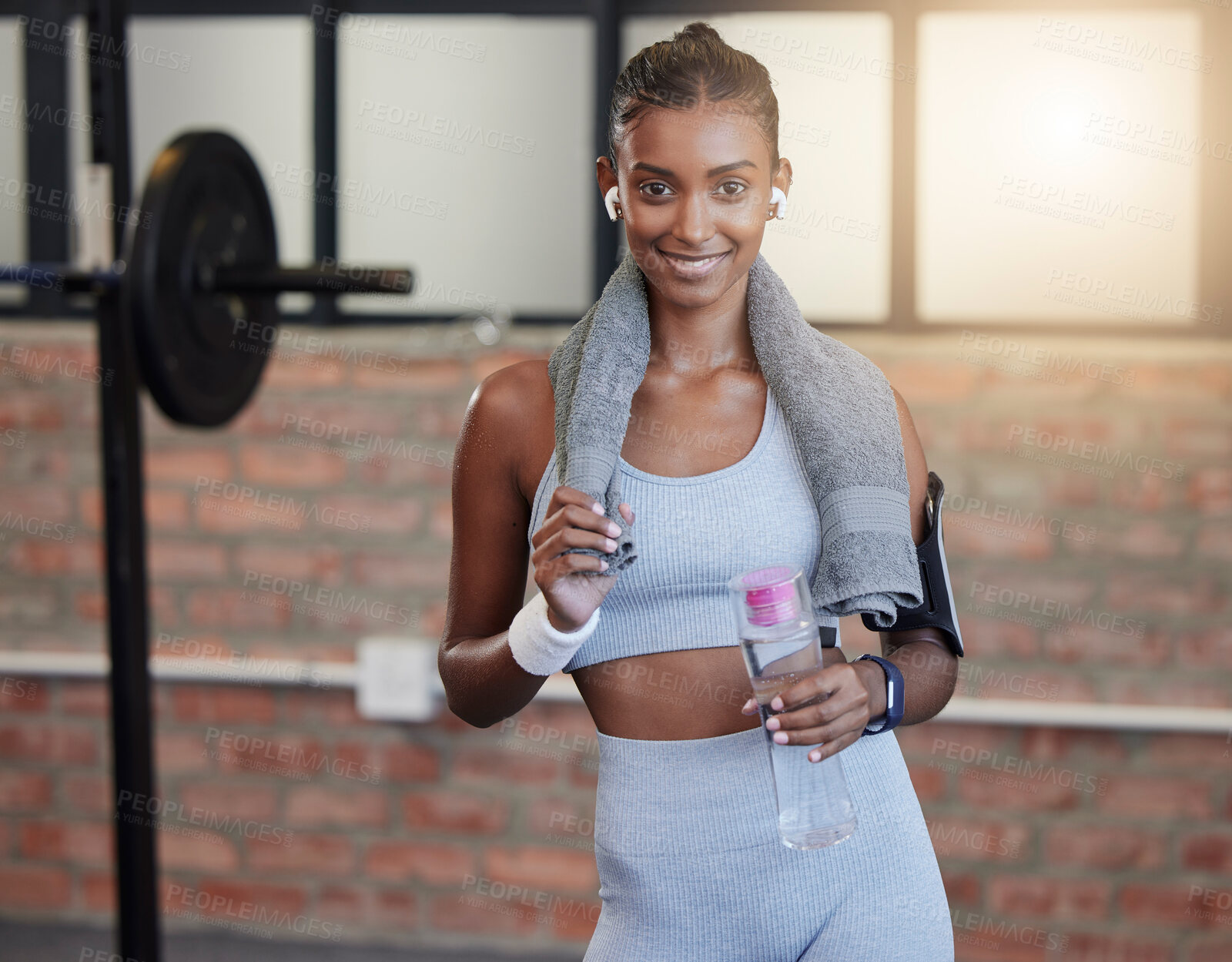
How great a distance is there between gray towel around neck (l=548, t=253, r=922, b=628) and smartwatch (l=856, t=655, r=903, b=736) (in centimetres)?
4

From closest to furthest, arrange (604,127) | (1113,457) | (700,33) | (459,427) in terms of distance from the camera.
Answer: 1. (700,33)
2. (1113,457)
3. (604,127)
4. (459,427)

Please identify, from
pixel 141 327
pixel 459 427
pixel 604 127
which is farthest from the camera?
pixel 459 427

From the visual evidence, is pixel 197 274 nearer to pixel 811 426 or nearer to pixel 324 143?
pixel 811 426

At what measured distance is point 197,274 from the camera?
1.41 metres

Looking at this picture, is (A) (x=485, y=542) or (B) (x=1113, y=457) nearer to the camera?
(A) (x=485, y=542)

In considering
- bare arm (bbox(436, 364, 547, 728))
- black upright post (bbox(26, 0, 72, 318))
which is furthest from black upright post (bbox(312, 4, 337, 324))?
bare arm (bbox(436, 364, 547, 728))

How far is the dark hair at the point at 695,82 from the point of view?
85cm

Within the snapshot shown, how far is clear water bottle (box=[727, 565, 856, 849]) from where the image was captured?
31.4 inches

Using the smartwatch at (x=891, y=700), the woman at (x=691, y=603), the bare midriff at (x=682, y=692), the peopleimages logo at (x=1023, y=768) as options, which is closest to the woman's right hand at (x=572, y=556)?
the woman at (x=691, y=603)

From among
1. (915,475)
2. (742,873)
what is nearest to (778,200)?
(915,475)

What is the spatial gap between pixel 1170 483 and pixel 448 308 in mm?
1329

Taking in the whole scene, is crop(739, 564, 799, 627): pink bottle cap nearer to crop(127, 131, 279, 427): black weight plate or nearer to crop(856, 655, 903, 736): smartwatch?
crop(856, 655, 903, 736): smartwatch

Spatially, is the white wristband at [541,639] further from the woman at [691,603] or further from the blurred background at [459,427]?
the blurred background at [459,427]

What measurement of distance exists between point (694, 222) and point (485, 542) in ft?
0.99
